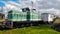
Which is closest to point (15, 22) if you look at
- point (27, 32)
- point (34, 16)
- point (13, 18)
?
point (13, 18)

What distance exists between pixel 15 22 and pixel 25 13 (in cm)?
541

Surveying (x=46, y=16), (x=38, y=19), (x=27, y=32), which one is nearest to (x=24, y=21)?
(x=38, y=19)

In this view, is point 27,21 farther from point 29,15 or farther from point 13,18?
point 13,18

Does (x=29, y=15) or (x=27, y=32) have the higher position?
(x=29, y=15)

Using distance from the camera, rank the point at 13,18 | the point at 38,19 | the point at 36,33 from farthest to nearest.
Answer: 1. the point at 38,19
2. the point at 13,18
3. the point at 36,33

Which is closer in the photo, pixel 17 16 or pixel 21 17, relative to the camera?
pixel 17 16

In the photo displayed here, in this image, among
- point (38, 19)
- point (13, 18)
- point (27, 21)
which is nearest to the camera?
point (13, 18)

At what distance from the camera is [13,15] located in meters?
43.9

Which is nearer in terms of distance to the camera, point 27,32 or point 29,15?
point 27,32

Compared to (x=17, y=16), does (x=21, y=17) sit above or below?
below

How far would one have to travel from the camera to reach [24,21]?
4641 cm

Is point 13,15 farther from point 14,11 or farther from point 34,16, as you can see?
point 34,16

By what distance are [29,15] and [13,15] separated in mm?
6428

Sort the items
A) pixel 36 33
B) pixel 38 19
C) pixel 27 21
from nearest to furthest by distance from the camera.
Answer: pixel 36 33, pixel 27 21, pixel 38 19
